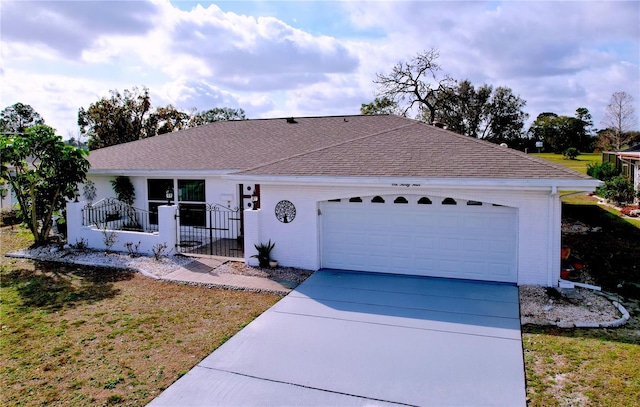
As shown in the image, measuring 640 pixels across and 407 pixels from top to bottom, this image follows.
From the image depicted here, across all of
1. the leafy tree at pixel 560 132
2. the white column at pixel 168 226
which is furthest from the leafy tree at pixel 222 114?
the white column at pixel 168 226

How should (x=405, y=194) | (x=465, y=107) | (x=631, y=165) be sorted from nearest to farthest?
1. (x=405, y=194)
2. (x=631, y=165)
3. (x=465, y=107)

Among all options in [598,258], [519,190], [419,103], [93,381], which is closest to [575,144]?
[419,103]

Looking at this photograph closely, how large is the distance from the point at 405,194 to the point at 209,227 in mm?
7630

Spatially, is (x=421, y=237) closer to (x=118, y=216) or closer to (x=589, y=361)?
(x=589, y=361)

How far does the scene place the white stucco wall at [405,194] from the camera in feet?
31.8

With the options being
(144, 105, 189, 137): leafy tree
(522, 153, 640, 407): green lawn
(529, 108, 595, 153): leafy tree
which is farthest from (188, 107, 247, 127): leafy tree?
(522, 153, 640, 407): green lawn

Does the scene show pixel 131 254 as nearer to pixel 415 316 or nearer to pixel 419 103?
pixel 415 316

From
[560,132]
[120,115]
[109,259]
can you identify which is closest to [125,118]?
[120,115]

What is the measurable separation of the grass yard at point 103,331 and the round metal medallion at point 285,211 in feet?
8.11

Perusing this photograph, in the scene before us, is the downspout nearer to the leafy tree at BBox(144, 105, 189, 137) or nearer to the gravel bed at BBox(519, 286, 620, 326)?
the gravel bed at BBox(519, 286, 620, 326)

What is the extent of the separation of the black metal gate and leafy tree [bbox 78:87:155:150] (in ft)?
76.6

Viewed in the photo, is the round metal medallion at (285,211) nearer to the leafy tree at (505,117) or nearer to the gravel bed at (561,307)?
the gravel bed at (561,307)

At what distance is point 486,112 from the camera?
153ft

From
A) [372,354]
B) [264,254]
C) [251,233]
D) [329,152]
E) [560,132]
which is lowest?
[372,354]
